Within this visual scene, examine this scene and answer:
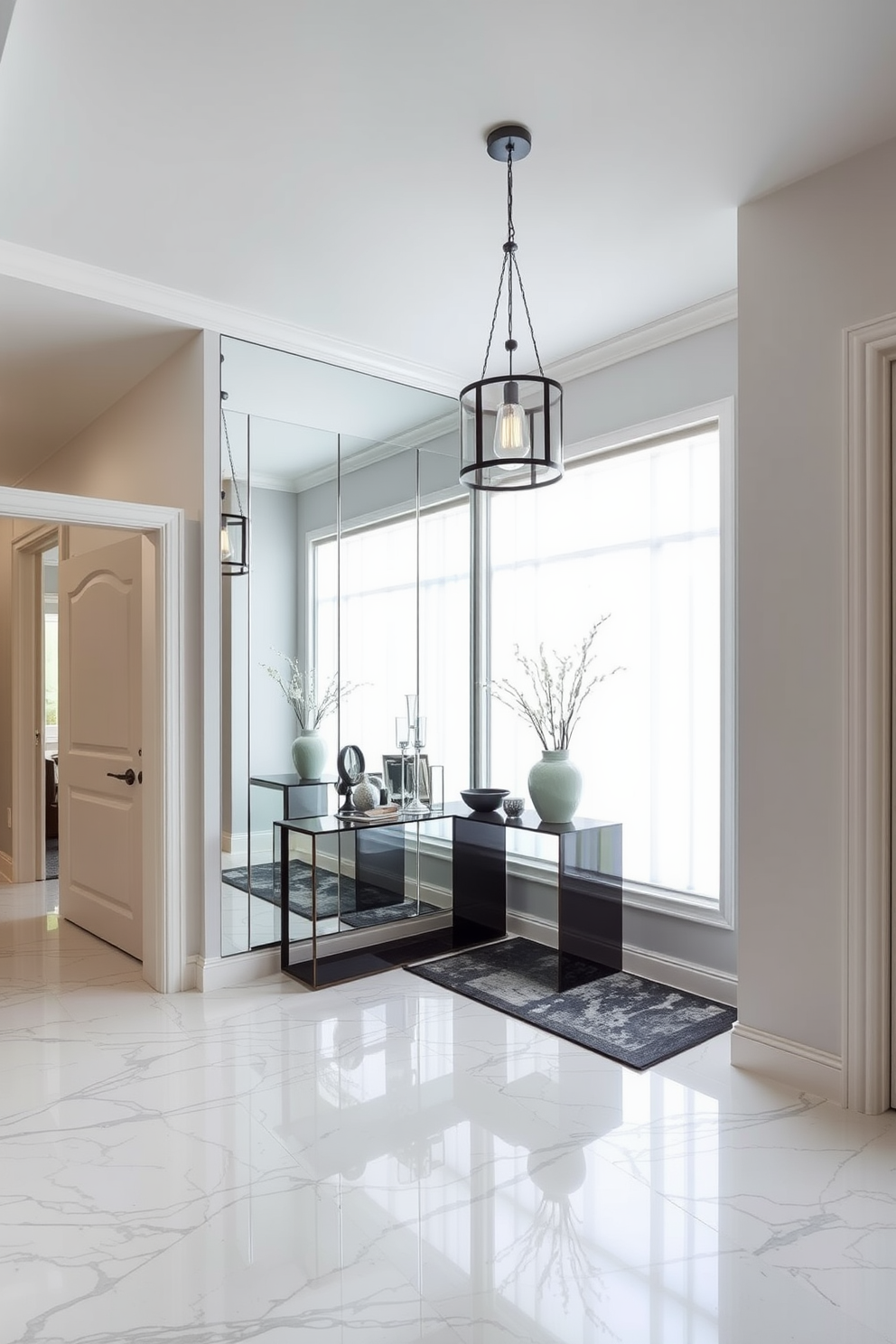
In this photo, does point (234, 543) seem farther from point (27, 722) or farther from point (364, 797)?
point (27, 722)

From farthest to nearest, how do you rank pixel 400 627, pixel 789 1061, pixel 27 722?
pixel 27 722
pixel 400 627
pixel 789 1061

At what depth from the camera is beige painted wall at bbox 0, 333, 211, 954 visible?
3.56 meters

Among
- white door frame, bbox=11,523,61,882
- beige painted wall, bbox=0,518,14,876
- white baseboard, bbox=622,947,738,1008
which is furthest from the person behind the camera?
beige painted wall, bbox=0,518,14,876

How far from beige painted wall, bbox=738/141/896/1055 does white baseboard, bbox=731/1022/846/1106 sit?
0.09 feet

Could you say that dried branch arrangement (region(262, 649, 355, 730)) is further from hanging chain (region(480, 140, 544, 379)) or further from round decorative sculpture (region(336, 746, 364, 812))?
hanging chain (region(480, 140, 544, 379))

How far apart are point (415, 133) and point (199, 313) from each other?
1382 millimetres

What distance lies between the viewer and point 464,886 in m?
4.19

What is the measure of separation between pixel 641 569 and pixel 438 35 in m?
2.23

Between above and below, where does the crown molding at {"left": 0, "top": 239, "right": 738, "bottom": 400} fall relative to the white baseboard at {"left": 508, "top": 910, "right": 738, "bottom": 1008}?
above

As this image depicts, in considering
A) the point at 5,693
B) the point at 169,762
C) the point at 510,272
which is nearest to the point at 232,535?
the point at 169,762

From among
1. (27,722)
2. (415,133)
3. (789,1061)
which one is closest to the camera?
(415,133)

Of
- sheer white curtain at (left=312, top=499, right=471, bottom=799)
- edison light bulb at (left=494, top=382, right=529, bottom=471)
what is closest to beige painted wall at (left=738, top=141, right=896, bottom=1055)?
edison light bulb at (left=494, top=382, right=529, bottom=471)

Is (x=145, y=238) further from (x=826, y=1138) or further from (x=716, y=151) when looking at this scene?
(x=826, y=1138)

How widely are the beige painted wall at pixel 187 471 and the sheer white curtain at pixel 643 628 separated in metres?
1.64
